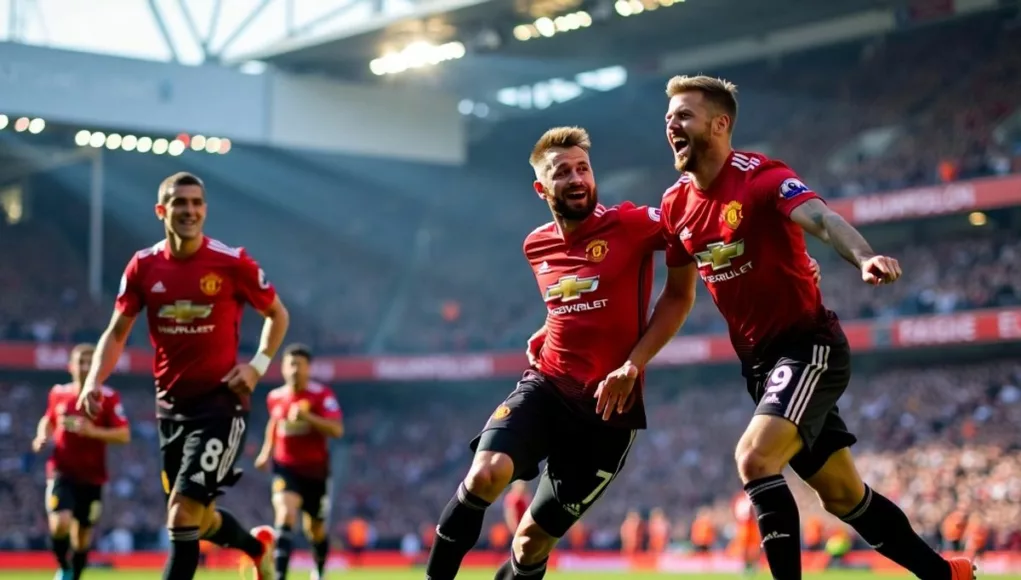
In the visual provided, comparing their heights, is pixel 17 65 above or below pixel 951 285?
above

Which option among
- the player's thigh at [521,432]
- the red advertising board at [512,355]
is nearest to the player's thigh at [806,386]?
the player's thigh at [521,432]

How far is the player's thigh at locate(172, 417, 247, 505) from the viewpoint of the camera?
30.0ft

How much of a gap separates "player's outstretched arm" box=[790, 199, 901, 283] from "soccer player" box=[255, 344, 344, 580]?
946 centimetres

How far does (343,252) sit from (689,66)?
1323 cm

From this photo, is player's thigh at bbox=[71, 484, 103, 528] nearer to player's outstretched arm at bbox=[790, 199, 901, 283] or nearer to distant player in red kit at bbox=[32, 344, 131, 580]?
distant player in red kit at bbox=[32, 344, 131, 580]

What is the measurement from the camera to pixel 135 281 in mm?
9547

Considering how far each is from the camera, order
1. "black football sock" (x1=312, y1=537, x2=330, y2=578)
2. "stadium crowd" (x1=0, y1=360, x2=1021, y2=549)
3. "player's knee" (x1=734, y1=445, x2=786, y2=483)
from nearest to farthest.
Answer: "player's knee" (x1=734, y1=445, x2=786, y2=483) < "black football sock" (x1=312, y1=537, x2=330, y2=578) < "stadium crowd" (x1=0, y1=360, x2=1021, y2=549)

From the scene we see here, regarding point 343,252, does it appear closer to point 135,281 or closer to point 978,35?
point 978,35

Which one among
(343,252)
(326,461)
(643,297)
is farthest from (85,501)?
(343,252)

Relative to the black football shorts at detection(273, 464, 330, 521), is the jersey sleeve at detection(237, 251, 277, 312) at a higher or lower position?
higher

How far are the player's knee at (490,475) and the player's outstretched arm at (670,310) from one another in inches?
35.1

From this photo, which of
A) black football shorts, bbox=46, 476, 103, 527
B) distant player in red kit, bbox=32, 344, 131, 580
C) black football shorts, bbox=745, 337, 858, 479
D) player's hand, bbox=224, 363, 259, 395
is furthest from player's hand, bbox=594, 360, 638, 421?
black football shorts, bbox=46, 476, 103, 527

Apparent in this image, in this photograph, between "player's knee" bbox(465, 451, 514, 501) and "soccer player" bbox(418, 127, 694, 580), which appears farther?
"soccer player" bbox(418, 127, 694, 580)

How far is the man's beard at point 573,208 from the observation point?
7.84 meters
